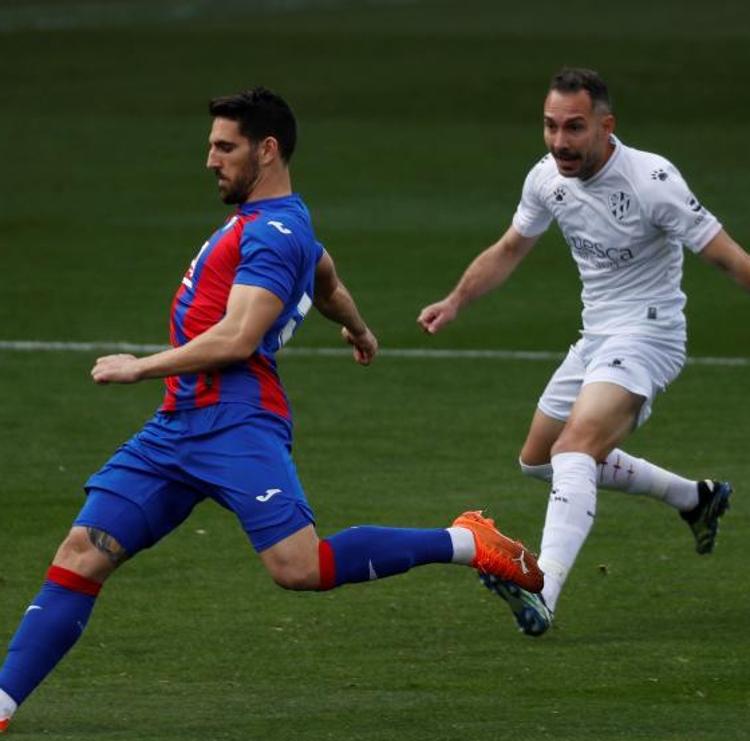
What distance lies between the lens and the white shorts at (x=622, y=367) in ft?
35.1

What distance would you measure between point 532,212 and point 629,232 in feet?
2.24

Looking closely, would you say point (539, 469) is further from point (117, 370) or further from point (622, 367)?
point (117, 370)

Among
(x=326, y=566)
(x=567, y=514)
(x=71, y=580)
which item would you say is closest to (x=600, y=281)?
(x=567, y=514)

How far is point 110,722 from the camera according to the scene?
8977 mm

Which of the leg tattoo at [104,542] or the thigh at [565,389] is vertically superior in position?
the leg tattoo at [104,542]

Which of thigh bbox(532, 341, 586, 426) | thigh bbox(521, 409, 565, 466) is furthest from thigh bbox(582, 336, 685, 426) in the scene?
thigh bbox(521, 409, 565, 466)

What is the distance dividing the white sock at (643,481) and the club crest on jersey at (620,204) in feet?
4.24

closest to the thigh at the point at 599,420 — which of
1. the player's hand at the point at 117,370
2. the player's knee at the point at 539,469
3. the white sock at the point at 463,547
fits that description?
the player's knee at the point at 539,469

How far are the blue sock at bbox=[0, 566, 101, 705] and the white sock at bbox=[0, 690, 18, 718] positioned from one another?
0.02 m

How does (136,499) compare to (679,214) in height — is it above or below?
below

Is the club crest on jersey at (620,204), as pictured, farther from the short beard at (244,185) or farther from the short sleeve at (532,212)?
the short beard at (244,185)

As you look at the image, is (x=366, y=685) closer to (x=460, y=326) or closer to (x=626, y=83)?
(x=460, y=326)

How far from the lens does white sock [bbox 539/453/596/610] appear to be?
1017 cm

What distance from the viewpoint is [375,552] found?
359 inches
